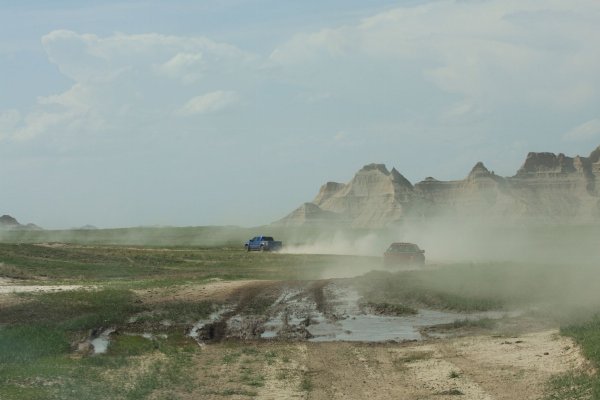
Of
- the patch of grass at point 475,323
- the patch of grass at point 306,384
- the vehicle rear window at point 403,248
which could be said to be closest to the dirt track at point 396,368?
the patch of grass at point 306,384

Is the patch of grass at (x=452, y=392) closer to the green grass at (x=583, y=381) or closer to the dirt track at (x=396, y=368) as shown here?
the dirt track at (x=396, y=368)

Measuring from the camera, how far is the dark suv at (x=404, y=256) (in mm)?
51500

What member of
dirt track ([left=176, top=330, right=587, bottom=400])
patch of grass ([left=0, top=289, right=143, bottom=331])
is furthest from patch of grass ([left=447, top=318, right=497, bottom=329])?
patch of grass ([left=0, top=289, right=143, bottom=331])

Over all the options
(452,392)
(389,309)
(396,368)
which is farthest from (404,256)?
(452,392)

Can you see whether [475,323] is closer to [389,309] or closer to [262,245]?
[389,309]

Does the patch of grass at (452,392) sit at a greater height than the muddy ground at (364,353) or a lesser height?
lesser

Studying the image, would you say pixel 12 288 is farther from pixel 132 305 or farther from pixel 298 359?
pixel 298 359

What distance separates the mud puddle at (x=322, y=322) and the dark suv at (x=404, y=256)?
622 inches

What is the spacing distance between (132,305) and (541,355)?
1810 cm

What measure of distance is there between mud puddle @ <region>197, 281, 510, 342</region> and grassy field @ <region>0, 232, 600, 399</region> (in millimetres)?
1013

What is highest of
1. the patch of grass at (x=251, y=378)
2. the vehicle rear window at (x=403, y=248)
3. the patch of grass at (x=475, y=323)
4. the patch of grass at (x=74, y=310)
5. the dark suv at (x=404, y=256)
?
the vehicle rear window at (x=403, y=248)

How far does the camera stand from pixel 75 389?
16.3 m

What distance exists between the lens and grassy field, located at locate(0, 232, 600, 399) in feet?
56.5

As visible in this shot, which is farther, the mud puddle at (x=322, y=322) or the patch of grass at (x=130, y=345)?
the mud puddle at (x=322, y=322)
